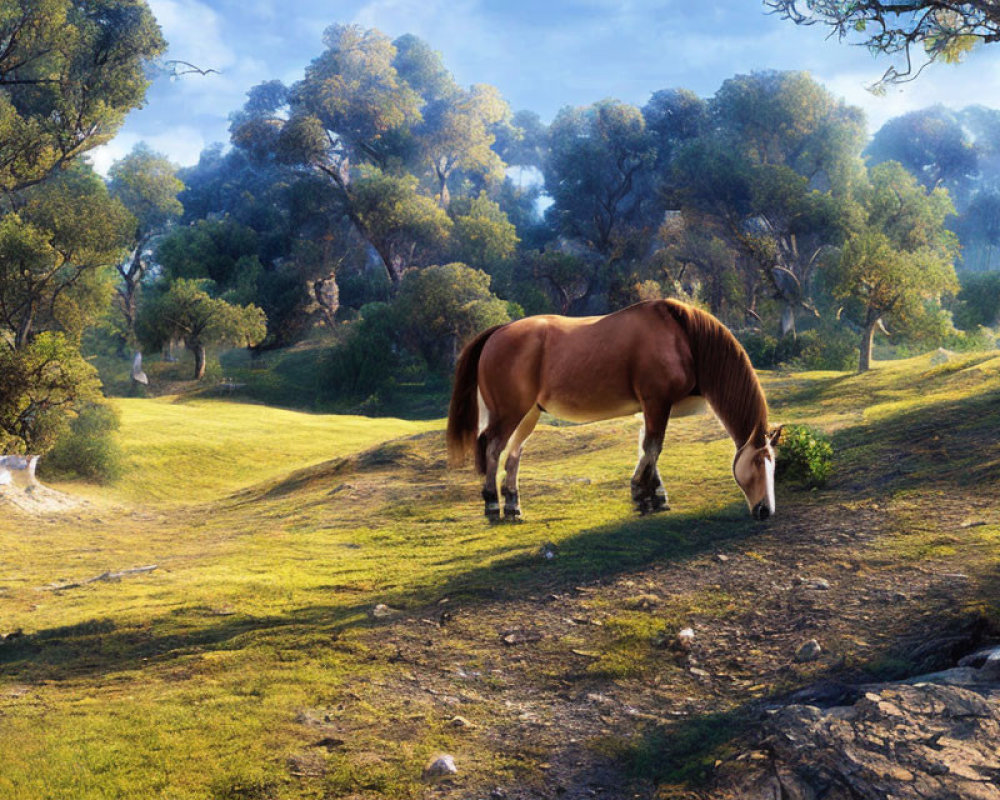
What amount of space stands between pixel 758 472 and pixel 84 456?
22.5 meters

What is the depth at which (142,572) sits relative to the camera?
12422 millimetres

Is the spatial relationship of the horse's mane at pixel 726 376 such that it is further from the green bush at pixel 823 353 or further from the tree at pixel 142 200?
the tree at pixel 142 200

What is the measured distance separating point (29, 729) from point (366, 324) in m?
52.4

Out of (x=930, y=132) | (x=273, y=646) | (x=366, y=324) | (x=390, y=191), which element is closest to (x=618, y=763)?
(x=273, y=646)

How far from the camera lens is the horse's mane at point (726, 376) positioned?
9.52m

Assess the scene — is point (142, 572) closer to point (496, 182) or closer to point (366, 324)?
point (366, 324)

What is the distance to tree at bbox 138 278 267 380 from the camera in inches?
2120

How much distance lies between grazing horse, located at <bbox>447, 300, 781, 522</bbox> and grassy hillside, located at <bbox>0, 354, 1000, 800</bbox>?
1.12 m

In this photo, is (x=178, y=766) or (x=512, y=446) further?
(x=512, y=446)

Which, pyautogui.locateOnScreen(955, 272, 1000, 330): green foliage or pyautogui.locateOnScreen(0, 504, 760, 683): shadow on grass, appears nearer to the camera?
pyautogui.locateOnScreen(0, 504, 760, 683): shadow on grass

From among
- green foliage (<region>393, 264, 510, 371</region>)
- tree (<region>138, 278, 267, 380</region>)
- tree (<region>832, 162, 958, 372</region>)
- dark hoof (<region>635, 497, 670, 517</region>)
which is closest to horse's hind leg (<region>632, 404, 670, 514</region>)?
dark hoof (<region>635, 497, 670, 517</region>)

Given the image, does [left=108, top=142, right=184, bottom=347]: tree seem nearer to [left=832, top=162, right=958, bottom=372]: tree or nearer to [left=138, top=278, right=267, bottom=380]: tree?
[left=138, top=278, right=267, bottom=380]: tree

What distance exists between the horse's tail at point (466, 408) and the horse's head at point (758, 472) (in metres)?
3.71

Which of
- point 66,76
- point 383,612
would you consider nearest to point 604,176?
point 66,76
